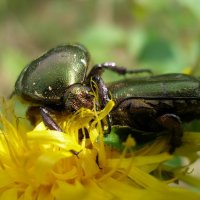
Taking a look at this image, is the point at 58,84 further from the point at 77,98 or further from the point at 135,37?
the point at 135,37

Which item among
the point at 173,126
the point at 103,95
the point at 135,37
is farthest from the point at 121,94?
the point at 135,37

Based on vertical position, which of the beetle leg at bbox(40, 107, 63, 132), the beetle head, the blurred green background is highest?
the beetle head

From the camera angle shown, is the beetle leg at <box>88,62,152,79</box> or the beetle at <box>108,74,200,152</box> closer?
the beetle at <box>108,74,200,152</box>

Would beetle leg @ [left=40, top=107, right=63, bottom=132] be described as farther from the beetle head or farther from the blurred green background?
the blurred green background

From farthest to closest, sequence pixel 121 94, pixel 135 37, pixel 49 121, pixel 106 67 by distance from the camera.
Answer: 1. pixel 135 37
2. pixel 106 67
3. pixel 121 94
4. pixel 49 121

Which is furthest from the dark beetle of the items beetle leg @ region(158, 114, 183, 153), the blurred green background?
the blurred green background

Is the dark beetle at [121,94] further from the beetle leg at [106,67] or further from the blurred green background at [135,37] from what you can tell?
the blurred green background at [135,37]

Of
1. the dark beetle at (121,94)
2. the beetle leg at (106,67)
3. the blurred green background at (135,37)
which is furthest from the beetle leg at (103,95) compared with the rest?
the blurred green background at (135,37)
